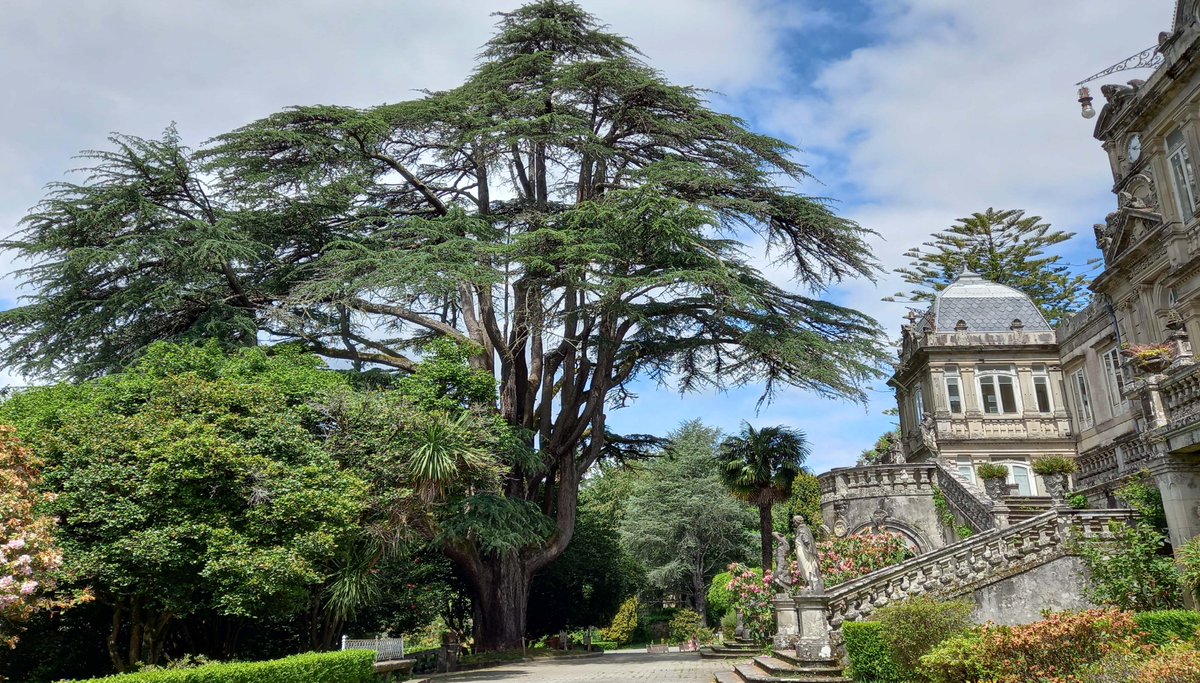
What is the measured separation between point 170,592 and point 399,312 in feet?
35.4

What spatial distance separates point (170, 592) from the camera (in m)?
14.7

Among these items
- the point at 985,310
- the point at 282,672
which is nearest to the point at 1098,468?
the point at 985,310

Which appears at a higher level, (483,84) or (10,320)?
(483,84)

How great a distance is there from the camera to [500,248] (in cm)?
2112

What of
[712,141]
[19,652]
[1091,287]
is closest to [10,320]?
[19,652]

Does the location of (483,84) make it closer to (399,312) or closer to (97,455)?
(399,312)

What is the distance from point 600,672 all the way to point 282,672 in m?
8.81

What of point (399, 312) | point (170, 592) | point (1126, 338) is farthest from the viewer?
point (399, 312)

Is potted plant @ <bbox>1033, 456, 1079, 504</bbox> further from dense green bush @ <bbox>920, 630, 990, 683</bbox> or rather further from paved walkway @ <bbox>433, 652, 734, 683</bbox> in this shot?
dense green bush @ <bbox>920, 630, 990, 683</bbox>

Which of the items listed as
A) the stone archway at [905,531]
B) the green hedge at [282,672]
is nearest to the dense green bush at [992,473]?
the stone archway at [905,531]

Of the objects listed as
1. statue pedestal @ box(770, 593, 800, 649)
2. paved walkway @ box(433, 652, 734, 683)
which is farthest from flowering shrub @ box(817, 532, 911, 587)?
paved walkway @ box(433, 652, 734, 683)

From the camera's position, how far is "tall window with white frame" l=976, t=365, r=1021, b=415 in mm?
27297

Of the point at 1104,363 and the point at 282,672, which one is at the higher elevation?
the point at 1104,363

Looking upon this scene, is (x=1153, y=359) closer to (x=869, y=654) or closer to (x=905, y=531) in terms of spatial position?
(x=869, y=654)
